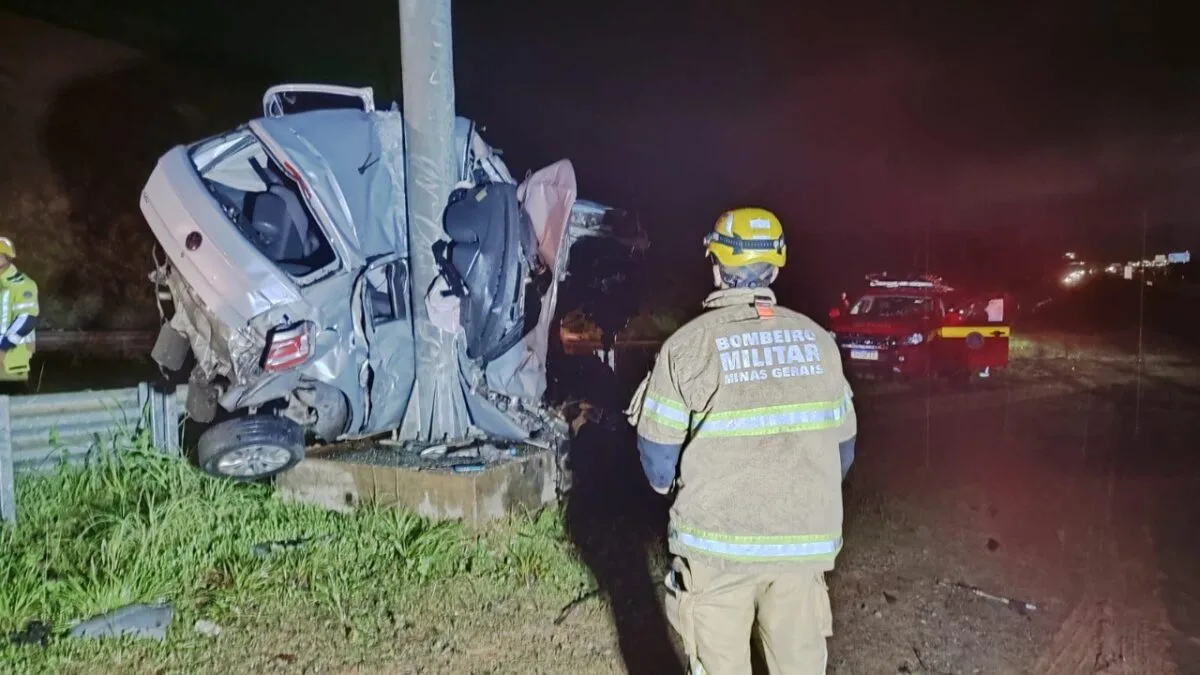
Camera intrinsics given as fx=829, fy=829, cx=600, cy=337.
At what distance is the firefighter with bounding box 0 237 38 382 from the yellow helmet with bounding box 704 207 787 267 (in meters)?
6.41

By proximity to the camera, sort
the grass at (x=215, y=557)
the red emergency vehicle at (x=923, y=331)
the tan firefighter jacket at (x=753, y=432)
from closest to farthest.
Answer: the tan firefighter jacket at (x=753, y=432), the grass at (x=215, y=557), the red emergency vehicle at (x=923, y=331)

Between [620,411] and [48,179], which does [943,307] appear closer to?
[620,411]

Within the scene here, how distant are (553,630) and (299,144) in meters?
3.24

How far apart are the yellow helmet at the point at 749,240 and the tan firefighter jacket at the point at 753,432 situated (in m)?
0.16

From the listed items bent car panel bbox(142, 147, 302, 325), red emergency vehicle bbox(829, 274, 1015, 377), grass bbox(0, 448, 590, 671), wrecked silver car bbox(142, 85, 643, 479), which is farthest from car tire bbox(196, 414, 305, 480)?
red emergency vehicle bbox(829, 274, 1015, 377)

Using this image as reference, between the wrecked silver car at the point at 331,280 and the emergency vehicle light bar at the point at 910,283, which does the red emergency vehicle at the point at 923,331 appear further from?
the wrecked silver car at the point at 331,280

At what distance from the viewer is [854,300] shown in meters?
12.4

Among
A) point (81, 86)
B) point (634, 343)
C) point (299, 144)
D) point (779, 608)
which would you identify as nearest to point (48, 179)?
point (81, 86)

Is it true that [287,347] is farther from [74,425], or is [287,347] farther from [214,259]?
[74,425]

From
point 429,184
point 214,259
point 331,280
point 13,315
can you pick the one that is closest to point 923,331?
point 429,184

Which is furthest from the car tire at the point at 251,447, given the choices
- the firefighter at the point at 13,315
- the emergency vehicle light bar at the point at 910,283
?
the emergency vehicle light bar at the point at 910,283

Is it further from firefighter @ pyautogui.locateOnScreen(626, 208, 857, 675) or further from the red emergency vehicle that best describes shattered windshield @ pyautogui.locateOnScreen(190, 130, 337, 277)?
the red emergency vehicle

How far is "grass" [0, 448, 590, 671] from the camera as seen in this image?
3641 mm

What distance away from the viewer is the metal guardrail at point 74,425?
4.46 meters
